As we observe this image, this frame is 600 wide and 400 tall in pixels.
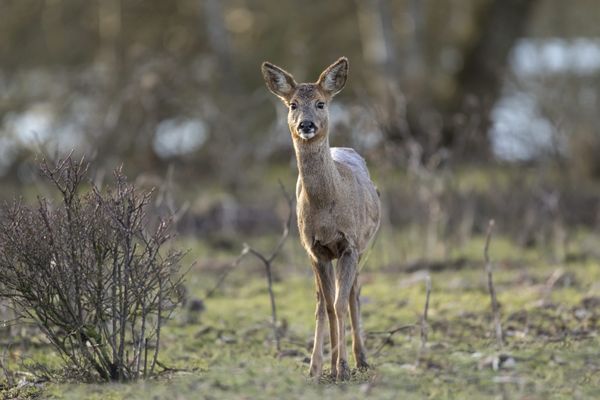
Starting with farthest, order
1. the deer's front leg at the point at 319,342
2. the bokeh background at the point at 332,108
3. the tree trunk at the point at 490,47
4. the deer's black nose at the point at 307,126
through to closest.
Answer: the tree trunk at the point at 490,47, the bokeh background at the point at 332,108, the deer's front leg at the point at 319,342, the deer's black nose at the point at 307,126

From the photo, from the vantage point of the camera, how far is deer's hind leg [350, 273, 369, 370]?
862 centimetres

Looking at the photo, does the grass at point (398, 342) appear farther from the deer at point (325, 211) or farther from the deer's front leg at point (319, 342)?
the deer at point (325, 211)

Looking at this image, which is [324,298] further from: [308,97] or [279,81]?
[279,81]

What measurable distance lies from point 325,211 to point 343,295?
0.64 meters

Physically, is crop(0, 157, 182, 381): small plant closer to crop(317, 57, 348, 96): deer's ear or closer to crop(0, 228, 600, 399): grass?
crop(0, 228, 600, 399): grass

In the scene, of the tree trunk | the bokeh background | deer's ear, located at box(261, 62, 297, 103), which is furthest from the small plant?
the tree trunk

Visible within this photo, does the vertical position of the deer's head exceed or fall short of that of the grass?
it exceeds it

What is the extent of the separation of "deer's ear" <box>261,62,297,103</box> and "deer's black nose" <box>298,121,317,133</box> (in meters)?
0.61

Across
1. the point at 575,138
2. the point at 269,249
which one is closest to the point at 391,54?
the point at 575,138

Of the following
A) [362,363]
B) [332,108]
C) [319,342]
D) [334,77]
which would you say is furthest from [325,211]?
[332,108]

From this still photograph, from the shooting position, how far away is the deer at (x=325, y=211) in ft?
26.7

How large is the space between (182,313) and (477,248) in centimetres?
561

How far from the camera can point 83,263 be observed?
7.86 m

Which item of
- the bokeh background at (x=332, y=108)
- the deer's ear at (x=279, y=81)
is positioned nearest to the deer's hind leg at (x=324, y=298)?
the deer's ear at (x=279, y=81)
